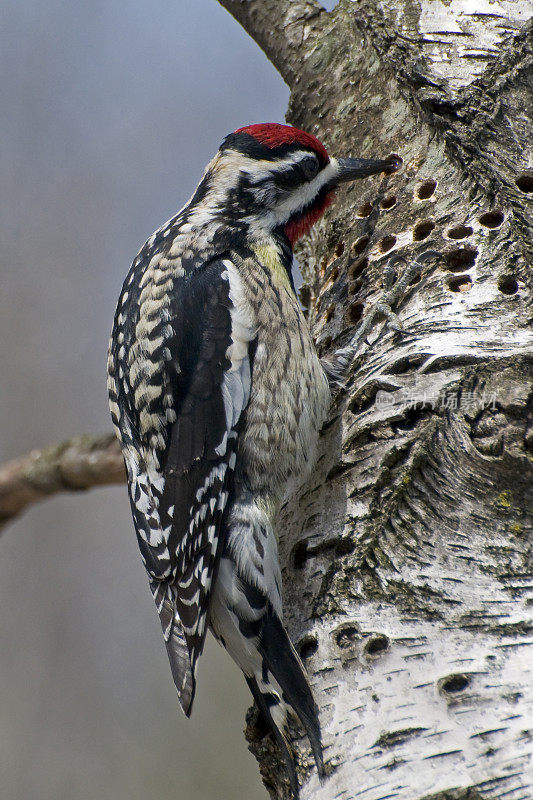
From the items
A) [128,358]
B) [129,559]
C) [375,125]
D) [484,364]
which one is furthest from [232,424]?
[129,559]

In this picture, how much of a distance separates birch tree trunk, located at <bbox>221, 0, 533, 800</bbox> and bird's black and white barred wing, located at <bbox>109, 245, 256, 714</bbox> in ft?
0.76

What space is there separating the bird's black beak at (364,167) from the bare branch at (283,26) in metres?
0.68

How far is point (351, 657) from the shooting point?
167cm

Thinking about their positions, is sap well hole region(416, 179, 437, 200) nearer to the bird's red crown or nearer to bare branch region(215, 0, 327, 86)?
the bird's red crown

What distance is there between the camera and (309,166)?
2.61 metres

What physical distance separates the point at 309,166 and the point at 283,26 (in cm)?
84

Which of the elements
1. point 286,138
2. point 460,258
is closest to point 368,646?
point 460,258

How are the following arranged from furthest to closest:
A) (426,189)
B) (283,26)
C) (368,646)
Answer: (283,26), (426,189), (368,646)

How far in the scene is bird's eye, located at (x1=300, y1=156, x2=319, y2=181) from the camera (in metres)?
2.61

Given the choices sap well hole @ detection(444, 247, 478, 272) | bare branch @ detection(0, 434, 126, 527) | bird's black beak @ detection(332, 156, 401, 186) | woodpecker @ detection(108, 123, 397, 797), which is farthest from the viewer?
bare branch @ detection(0, 434, 126, 527)

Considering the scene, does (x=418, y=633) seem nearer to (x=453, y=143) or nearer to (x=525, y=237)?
(x=525, y=237)

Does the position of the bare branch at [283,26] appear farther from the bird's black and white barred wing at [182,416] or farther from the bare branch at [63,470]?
the bare branch at [63,470]

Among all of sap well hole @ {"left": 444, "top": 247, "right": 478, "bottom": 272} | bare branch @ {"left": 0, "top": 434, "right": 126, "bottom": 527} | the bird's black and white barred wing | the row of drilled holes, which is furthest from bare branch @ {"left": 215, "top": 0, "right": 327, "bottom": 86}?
the row of drilled holes

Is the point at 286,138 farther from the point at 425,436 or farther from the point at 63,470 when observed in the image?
the point at 63,470
